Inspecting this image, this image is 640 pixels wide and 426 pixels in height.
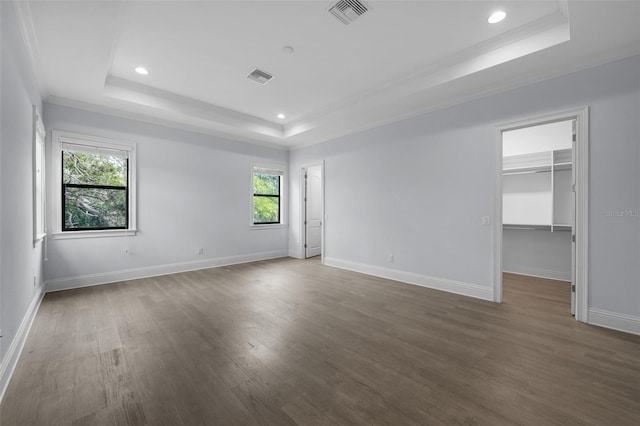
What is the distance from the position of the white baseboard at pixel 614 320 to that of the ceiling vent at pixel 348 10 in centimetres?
395

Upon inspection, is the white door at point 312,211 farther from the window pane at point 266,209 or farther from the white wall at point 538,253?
the white wall at point 538,253

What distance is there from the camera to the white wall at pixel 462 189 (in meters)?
2.77

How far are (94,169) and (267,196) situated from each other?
3.37 meters

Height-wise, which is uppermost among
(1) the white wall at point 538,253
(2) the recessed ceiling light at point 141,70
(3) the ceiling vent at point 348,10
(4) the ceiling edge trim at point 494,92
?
(2) the recessed ceiling light at point 141,70

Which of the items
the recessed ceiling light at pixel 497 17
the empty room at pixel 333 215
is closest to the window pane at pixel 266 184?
the empty room at pixel 333 215

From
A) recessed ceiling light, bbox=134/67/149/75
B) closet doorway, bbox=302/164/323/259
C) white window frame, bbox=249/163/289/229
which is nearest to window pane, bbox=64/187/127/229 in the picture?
recessed ceiling light, bbox=134/67/149/75

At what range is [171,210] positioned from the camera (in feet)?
16.6

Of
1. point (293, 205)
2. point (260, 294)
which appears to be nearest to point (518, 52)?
point (260, 294)

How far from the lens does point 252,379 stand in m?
1.95

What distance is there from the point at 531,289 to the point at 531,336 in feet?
6.22

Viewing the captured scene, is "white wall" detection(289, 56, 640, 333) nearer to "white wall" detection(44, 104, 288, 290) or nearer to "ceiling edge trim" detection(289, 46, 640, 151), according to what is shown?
"ceiling edge trim" detection(289, 46, 640, 151)

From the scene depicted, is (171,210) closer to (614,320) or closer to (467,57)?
(467,57)

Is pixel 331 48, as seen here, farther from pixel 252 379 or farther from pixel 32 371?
pixel 32 371

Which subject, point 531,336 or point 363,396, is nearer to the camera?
point 363,396
